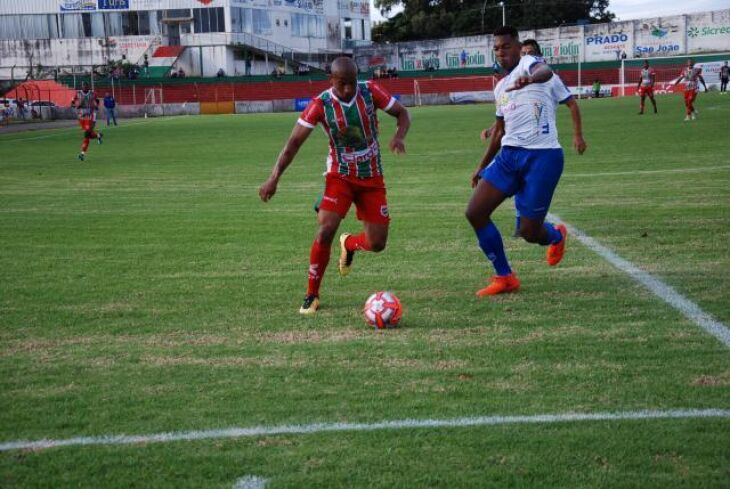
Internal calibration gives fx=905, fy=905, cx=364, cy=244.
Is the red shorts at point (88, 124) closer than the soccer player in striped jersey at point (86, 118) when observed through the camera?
No

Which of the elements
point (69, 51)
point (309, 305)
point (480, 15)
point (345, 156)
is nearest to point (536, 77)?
point (345, 156)

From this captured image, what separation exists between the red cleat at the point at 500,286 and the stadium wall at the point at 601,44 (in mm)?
66661

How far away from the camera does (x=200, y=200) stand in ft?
47.4

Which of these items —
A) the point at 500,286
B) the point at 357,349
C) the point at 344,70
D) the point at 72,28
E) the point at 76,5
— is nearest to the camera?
the point at 357,349

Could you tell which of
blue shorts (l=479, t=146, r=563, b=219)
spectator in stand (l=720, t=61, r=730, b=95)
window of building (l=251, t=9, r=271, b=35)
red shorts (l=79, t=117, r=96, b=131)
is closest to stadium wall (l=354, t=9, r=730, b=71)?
window of building (l=251, t=9, r=271, b=35)

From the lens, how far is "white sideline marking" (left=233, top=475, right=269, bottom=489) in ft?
12.9

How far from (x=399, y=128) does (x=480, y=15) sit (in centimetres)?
9037

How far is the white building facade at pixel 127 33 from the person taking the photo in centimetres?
7506

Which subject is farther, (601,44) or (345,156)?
(601,44)

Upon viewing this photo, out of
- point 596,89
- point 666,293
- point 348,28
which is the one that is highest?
point 348,28

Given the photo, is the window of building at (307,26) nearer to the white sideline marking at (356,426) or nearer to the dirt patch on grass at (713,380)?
the dirt patch on grass at (713,380)

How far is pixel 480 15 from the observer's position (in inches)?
3713

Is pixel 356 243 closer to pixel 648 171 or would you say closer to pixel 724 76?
pixel 648 171

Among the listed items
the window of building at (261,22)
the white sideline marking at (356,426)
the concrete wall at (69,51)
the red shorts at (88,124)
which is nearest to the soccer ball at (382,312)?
the white sideline marking at (356,426)
